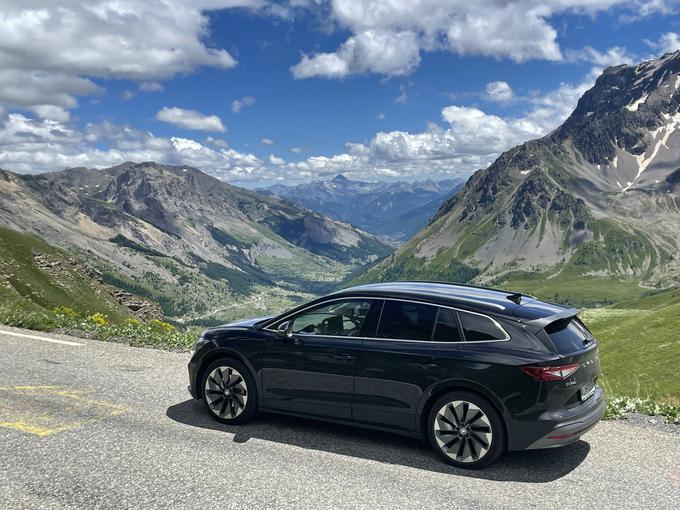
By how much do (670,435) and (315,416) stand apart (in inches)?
243

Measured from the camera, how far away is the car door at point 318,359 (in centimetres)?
888

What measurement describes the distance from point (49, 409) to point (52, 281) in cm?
10623

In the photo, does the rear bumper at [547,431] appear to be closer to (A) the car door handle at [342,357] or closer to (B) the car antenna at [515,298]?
(B) the car antenna at [515,298]

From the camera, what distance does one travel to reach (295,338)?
9.37 meters

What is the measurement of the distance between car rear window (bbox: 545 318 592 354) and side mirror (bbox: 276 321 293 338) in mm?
4260

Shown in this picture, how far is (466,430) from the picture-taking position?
793 centimetres

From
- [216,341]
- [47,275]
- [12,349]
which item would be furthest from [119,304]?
[216,341]

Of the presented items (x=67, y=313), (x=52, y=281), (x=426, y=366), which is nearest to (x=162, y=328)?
(x=67, y=313)

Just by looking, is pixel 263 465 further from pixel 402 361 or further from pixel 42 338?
pixel 42 338

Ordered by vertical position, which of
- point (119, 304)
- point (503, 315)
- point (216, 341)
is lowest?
point (119, 304)

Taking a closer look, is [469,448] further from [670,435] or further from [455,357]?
[670,435]

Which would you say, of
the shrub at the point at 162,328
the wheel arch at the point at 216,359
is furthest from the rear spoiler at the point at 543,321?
the shrub at the point at 162,328

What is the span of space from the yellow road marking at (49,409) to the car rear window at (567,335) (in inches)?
304

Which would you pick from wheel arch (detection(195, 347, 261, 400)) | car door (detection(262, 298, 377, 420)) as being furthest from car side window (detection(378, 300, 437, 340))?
wheel arch (detection(195, 347, 261, 400))
